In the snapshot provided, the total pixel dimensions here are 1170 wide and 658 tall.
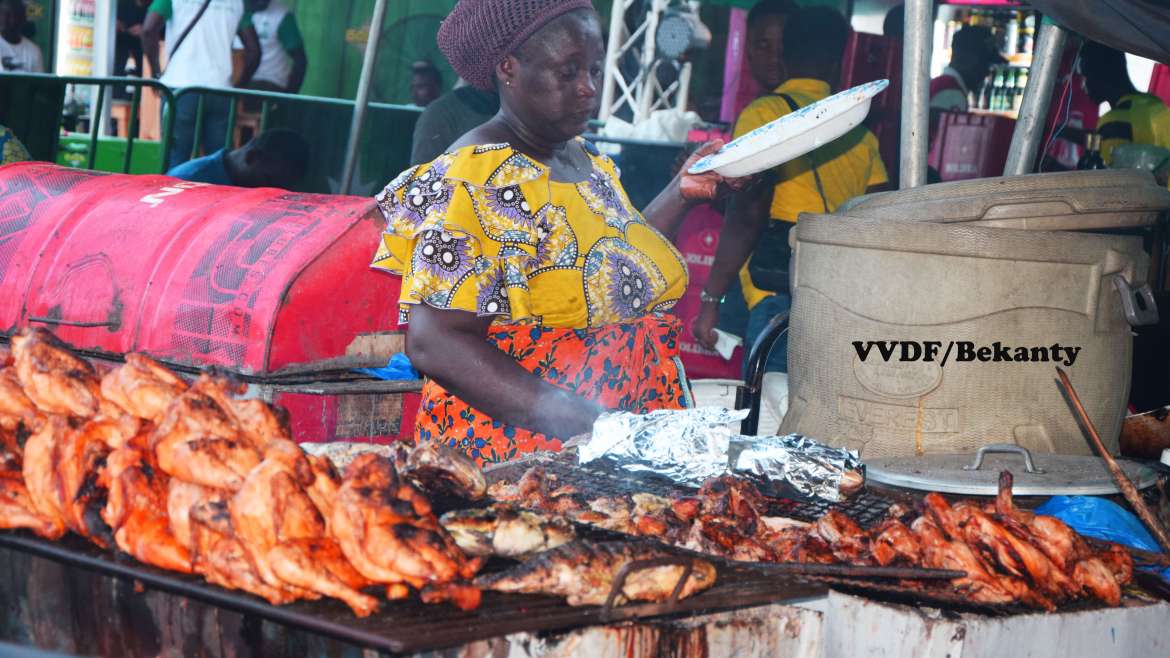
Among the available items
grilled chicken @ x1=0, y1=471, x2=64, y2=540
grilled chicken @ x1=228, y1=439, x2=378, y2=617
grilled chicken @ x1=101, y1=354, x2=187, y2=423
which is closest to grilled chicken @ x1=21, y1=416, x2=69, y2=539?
grilled chicken @ x1=0, y1=471, x2=64, y2=540

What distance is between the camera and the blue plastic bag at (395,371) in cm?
497

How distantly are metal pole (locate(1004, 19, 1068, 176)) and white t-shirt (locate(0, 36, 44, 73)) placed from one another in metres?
10.1

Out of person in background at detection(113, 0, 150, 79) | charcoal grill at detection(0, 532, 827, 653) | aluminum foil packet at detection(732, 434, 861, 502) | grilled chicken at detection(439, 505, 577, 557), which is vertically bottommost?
charcoal grill at detection(0, 532, 827, 653)

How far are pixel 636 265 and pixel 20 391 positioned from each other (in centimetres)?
197

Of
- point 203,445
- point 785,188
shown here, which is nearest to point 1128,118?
point 785,188

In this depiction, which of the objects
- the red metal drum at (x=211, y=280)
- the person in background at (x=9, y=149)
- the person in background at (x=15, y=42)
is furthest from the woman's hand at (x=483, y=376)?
the person in background at (x=15, y=42)

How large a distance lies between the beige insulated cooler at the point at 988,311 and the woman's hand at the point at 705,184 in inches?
21.8

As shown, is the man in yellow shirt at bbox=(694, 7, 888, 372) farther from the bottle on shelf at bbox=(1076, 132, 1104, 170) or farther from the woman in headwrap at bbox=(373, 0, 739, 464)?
the woman in headwrap at bbox=(373, 0, 739, 464)

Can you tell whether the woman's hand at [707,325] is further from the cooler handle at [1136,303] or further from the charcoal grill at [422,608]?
the charcoal grill at [422,608]

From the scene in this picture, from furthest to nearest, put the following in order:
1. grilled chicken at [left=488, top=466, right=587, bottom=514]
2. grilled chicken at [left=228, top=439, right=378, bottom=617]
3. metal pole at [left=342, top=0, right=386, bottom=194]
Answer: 1. metal pole at [left=342, top=0, right=386, bottom=194]
2. grilled chicken at [left=488, top=466, right=587, bottom=514]
3. grilled chicken at [left=228, top=439, right=378, bottom=617]

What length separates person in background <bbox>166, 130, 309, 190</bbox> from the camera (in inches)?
300

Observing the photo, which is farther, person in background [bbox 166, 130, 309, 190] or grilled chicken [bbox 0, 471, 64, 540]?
person in background [bbox 166, 130, 309, 190]

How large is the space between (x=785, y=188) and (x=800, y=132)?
2.79 metres

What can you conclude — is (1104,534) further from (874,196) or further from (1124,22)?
(1124,22)
